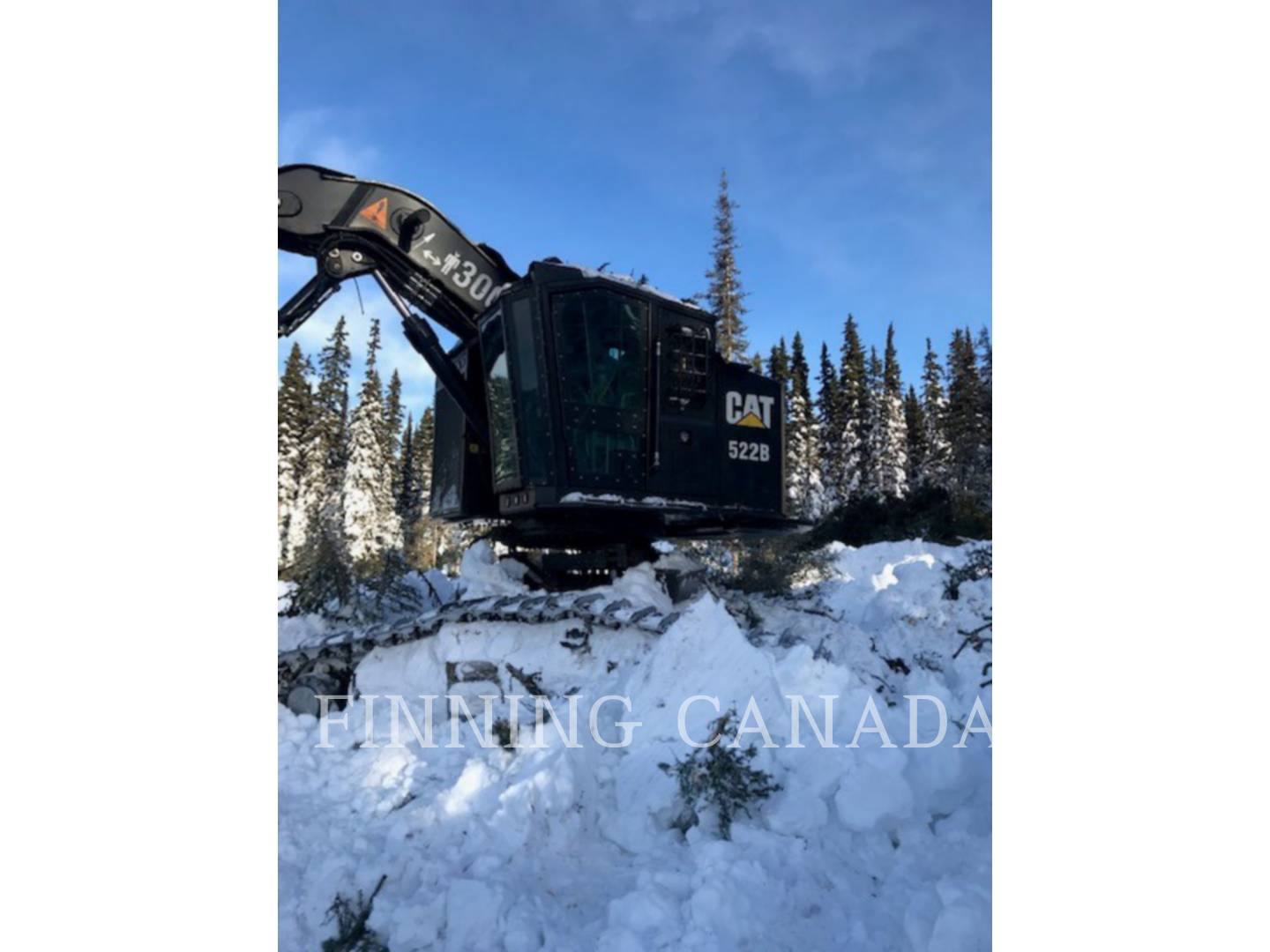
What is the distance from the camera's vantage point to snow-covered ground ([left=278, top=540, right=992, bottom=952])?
9.42 ft

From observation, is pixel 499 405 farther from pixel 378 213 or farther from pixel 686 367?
pixel 378 213

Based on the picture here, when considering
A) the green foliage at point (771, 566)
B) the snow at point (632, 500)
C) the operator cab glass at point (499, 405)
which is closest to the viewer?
the snow at point (632, 500)

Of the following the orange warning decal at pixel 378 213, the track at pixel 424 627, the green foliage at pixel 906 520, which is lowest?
the track at pixel 424 627

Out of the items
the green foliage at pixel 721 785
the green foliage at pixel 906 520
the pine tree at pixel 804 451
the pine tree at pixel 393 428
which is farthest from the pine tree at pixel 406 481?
the green foliage at pixel 721 785

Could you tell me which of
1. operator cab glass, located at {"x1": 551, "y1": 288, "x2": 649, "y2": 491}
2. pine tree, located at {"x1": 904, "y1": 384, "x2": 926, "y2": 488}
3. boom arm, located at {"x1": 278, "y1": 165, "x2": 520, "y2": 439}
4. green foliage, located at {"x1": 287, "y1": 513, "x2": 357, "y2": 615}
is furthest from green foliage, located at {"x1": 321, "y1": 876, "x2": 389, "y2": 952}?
pine tree, located at {"x1": 904, "y1": 384, "x2": 926, "y2": 488}

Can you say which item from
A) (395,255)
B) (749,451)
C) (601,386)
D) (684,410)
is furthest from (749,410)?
(395,255)

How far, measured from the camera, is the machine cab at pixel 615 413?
6.06 metres

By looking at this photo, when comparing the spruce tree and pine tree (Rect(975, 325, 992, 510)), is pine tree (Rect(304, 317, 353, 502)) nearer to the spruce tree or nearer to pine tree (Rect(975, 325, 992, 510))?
the spruce tree

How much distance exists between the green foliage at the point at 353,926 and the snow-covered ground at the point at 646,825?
0.04 m

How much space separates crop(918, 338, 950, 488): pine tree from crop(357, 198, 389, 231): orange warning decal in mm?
9450

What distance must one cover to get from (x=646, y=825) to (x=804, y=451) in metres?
29.4

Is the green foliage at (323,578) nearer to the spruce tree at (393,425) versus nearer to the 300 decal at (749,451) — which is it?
the 300 decal at (749,451)
